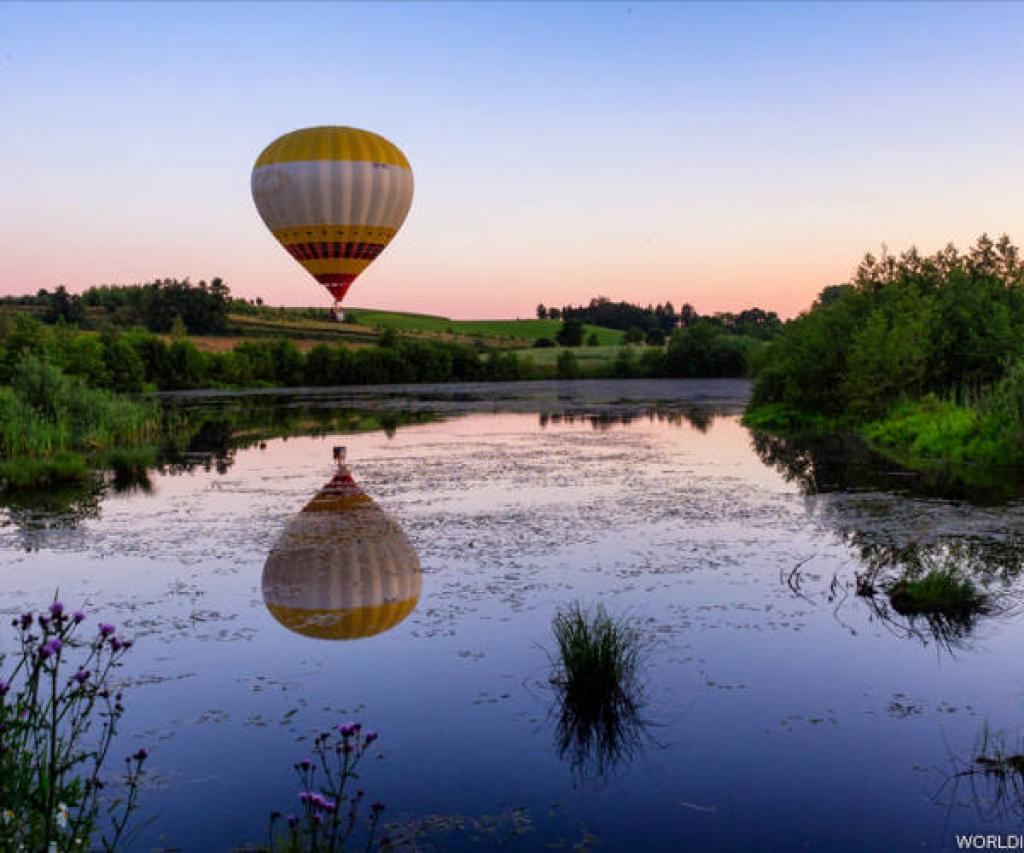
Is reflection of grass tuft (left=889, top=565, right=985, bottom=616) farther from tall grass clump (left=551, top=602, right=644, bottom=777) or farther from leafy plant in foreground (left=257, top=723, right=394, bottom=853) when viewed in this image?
leafy plant in foreground (left=257, top=723, right=394, bottom=853)

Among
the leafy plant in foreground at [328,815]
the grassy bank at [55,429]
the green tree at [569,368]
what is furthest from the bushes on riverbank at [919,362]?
the green tree at [569,368]

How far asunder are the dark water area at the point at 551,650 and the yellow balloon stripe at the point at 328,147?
11.2m

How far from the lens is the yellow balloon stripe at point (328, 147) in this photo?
27.2 m

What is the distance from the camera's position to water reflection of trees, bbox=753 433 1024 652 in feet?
34.2

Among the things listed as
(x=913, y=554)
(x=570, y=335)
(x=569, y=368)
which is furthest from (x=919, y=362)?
(x=570, y=335)

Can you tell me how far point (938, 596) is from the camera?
10586 mm

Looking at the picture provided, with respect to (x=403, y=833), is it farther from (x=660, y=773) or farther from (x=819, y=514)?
(x=819, y=514)

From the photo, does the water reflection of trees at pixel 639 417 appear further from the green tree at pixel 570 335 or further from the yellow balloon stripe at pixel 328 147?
the green tree at pixel 570 335

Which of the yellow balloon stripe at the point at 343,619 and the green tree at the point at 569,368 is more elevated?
the green tree at the point at 569,368

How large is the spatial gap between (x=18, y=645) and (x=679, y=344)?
108 meters

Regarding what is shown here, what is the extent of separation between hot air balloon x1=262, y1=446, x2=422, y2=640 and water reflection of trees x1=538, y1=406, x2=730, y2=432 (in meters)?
22.5

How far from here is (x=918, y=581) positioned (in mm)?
11039

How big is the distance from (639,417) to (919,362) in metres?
15.3

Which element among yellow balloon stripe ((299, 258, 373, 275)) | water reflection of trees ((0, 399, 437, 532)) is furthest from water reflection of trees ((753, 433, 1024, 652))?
yellow balloon stripe ((299, 258, 373, 275))
